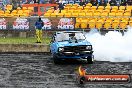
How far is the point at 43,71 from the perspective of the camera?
1909 centimetres

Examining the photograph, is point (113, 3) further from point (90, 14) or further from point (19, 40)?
point (19, 40)

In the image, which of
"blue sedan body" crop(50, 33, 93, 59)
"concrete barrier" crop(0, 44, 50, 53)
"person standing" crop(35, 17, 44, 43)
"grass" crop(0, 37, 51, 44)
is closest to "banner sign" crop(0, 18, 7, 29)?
"grass" crop(0, 37, 51, 44)

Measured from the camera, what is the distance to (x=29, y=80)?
16.6 metres

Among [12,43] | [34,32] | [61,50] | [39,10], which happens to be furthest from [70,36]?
[39,10]

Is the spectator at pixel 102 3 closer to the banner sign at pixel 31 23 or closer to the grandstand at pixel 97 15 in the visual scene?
the grandstand at pixel 97 15

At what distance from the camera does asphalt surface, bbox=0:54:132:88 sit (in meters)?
15.5

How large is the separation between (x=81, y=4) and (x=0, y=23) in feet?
25.9

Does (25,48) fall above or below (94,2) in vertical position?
below

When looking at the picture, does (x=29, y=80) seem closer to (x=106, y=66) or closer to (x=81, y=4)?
(x=106, y=66)

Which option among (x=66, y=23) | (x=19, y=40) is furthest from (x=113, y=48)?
(x=19, y=40)

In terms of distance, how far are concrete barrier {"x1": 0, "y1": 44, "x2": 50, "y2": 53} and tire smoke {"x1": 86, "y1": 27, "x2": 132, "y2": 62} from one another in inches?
110

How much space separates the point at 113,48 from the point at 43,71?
6531mm

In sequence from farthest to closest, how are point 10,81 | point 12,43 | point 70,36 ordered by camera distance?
point 12,43 < point 70,36 < point 10,81

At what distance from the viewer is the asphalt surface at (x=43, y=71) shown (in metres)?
15.5
